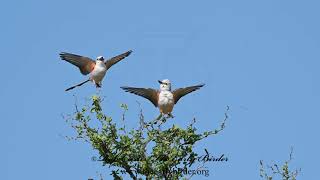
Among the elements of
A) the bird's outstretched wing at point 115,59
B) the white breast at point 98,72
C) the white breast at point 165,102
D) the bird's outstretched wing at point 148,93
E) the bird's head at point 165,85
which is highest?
the bird's outstretched wing at point 115,59

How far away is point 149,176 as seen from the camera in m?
10.3

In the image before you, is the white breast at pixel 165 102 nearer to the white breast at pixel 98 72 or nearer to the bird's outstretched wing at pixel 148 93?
the bird's outstretched wing at pixel 148 93

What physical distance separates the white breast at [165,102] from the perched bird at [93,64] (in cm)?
151

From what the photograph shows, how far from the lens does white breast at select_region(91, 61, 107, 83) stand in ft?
44.6

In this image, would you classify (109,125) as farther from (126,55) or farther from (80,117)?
(126,55)

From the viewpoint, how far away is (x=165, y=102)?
41.4 ft

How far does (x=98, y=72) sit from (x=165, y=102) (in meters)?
1.68

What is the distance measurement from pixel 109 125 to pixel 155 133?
0.70 meters

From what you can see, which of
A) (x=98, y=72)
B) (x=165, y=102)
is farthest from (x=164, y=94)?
(x=98, y=72)

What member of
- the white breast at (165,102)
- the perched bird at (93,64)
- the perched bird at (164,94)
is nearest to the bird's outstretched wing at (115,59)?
the perched bird at (93,64)

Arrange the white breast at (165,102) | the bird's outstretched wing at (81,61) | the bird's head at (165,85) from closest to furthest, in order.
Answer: the white breast at (165,102), the bird's head at (165,85), the bird's outstretched wing at (81,61)

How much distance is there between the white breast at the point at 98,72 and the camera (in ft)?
44.6

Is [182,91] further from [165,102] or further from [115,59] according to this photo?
[115,59]

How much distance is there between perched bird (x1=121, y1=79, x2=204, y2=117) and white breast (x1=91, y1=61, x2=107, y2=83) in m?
1.16
